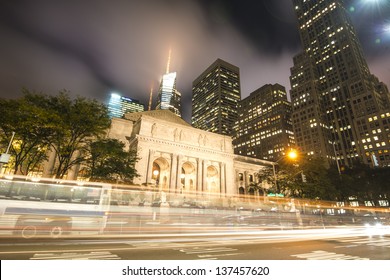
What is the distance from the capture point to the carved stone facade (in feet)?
173

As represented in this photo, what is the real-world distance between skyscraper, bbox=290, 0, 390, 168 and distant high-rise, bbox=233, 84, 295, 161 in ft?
45.5

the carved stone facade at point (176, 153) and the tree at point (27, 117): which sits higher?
the carved stone facade at point (176, 153)

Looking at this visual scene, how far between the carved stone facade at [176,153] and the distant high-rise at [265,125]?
85206mm

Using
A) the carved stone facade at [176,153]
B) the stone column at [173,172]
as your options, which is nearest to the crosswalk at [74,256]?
the carved stone facade at [176,153]

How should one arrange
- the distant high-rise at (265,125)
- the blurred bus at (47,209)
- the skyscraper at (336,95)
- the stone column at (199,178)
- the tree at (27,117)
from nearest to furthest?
1. the blurred bus at (47,209)
2. the tree at (27,117)
3. the stone column at (199,178)
4. the skyscraper at (336,95)
5. the distant high-rise at (265,125)

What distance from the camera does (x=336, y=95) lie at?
462 ft

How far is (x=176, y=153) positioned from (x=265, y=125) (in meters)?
120

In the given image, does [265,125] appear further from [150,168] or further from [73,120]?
[73,120]

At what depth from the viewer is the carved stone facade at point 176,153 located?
2079 inches

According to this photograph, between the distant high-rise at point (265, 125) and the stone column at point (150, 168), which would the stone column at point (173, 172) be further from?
the distant high-rise at point (265, 125)

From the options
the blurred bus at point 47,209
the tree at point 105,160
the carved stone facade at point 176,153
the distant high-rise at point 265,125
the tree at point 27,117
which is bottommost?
the blurred bus at point 47,209

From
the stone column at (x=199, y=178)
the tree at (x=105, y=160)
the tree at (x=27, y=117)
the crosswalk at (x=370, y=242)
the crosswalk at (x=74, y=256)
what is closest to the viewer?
the crosswalk at (x=74, y=256)
